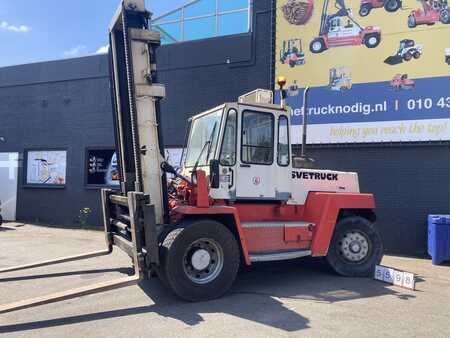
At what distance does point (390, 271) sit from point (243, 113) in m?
3.72

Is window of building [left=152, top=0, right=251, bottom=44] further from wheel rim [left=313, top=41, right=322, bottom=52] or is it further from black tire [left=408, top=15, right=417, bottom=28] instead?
black tire [left=408, top=15, right=417, bottom=28]

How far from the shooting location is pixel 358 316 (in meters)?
5.71

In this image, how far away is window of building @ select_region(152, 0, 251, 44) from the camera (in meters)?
14.7

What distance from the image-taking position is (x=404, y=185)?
1151 cm

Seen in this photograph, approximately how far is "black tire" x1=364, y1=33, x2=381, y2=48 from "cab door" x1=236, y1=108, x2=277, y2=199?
20.0 ft

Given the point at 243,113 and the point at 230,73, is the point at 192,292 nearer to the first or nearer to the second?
the point at 243,113

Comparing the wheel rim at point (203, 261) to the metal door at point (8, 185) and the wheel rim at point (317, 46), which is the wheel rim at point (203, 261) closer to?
the wheel rim at point (317, 46)

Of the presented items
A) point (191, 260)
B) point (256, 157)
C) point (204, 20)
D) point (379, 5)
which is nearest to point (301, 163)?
point (256, 157)

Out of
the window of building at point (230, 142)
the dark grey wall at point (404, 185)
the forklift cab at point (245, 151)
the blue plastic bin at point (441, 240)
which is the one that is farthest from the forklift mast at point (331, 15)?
the window of building at point (230, 142)

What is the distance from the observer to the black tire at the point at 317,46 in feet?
41.0

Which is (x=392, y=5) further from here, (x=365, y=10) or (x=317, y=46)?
(x=317, y=46)

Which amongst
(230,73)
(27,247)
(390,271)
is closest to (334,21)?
(230,73)

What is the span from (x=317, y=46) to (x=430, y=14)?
2965 mm

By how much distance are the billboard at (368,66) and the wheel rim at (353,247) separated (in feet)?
14.4
